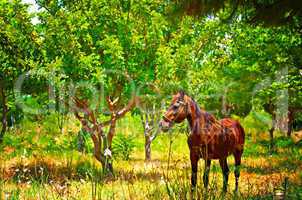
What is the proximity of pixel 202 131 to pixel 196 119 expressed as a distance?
318 mm

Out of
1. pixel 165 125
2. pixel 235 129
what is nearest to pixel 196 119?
pixel 165 125

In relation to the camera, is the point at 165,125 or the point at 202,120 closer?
the point at 165,125

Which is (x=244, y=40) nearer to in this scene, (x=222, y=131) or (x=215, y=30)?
(x=215, y=30)

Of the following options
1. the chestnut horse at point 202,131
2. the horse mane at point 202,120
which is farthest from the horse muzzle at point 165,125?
the horse mane at point 202,120

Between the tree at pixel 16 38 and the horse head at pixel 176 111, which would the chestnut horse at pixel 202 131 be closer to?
the horse head at pixel 176 111

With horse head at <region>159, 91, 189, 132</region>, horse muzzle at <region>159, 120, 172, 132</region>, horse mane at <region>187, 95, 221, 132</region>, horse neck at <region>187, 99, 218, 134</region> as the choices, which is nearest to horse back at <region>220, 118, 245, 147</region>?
horse mane at <region>187, 95, 221, 132</region>

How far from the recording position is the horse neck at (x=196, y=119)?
881cm

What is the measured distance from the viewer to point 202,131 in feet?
29.0

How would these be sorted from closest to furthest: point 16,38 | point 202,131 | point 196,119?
point 202,131, point 196,119, point 16,38

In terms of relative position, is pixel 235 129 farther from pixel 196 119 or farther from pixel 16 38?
pixel 16 38

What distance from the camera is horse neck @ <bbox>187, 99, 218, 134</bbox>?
8.81 metres

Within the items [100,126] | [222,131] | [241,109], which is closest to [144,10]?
[100,126]

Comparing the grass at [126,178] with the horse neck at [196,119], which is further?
the horse neck at [196,119]

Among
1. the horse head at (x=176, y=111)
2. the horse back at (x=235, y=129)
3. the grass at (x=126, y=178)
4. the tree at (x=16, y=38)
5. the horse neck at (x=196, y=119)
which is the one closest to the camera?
the grass at (x=126, y=178)
